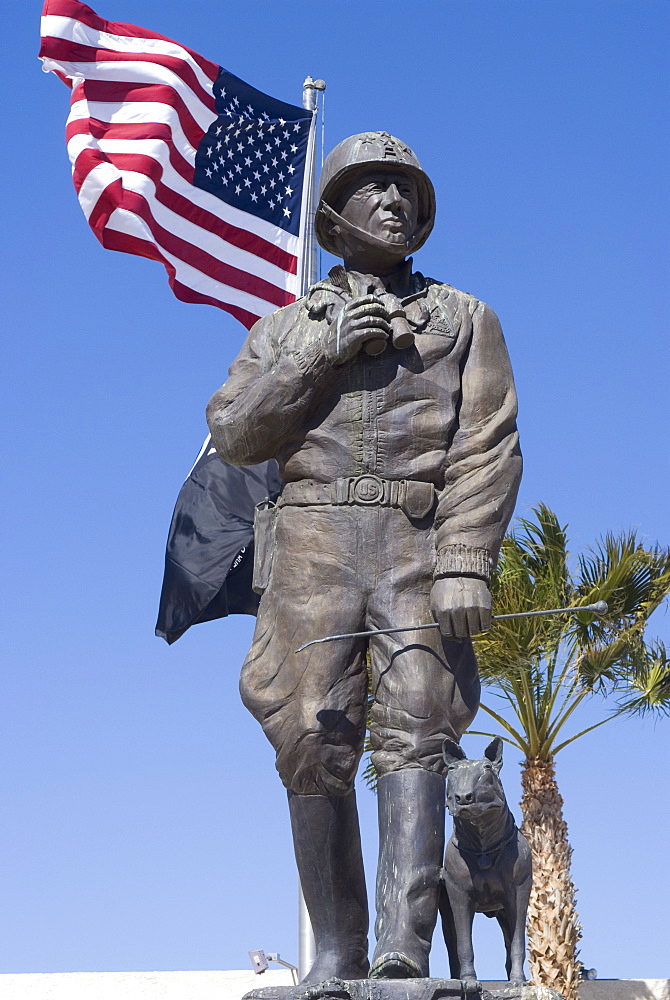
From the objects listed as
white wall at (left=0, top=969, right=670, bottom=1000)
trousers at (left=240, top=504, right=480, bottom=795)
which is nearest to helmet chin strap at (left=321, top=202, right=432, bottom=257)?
trousers at (left=240, top=504, right=480, bottom=795)

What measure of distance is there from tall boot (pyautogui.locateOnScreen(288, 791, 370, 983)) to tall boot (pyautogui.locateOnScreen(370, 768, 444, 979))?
308 mm

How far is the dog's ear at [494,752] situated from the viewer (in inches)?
260

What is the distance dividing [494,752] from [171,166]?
9739 millimetres

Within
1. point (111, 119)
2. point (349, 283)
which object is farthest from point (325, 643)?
point (111, 119)

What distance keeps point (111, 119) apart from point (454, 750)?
997cm

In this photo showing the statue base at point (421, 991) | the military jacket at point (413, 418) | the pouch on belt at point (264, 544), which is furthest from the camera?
the pouch on belt at point (264, 544)

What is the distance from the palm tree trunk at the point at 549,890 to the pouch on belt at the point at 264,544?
434 inches

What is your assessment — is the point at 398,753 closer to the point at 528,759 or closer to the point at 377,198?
the point at 377,198

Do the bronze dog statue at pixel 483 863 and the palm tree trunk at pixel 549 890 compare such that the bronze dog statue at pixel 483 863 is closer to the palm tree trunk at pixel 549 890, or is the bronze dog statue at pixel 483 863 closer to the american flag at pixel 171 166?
the american flag at pixel 171 166

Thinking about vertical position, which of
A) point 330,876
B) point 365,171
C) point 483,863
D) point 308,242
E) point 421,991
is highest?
point 308,242

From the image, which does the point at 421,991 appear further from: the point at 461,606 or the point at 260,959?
the point at 260,959

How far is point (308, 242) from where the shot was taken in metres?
15.8

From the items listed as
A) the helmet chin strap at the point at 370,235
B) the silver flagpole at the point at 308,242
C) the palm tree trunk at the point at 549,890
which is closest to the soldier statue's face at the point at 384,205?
the helmet chin strap at the point at 370,235

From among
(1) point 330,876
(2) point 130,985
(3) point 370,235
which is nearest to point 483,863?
(1) point 330,876
